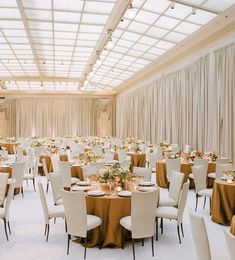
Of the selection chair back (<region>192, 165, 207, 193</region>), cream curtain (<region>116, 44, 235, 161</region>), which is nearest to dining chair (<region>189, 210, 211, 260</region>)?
chair back (<region>192, 165, 207, 193</region>)

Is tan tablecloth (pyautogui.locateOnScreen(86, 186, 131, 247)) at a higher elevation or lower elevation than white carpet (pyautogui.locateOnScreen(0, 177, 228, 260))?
higher

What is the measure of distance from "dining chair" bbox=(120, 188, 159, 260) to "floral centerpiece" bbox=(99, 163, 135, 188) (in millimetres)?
1007

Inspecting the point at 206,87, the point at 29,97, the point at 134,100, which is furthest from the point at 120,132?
the point at 206,87

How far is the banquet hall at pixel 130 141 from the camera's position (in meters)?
4.87

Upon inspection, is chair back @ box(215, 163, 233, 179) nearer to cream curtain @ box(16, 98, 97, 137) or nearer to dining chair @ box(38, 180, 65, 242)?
dining chair @ box(38, 180, 65, 242)

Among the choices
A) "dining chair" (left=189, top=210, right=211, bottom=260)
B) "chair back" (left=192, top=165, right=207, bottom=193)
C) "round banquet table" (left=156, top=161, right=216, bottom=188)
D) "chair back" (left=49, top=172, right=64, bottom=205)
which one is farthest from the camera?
"round banquet table" (left=156, top=161, right=216, bottom=188)

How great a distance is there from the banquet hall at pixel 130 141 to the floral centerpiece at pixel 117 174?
0.02m

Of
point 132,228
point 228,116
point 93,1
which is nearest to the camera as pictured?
point 132,228

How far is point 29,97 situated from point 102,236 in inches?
872

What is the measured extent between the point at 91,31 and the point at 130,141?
20.7 ft

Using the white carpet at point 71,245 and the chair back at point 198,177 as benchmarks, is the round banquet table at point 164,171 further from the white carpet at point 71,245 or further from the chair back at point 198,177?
the white carpet at point 71,245

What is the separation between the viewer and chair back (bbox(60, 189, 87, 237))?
455 cm

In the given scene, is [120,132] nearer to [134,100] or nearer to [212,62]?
[134,100]

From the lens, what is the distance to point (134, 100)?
20.2 meters
